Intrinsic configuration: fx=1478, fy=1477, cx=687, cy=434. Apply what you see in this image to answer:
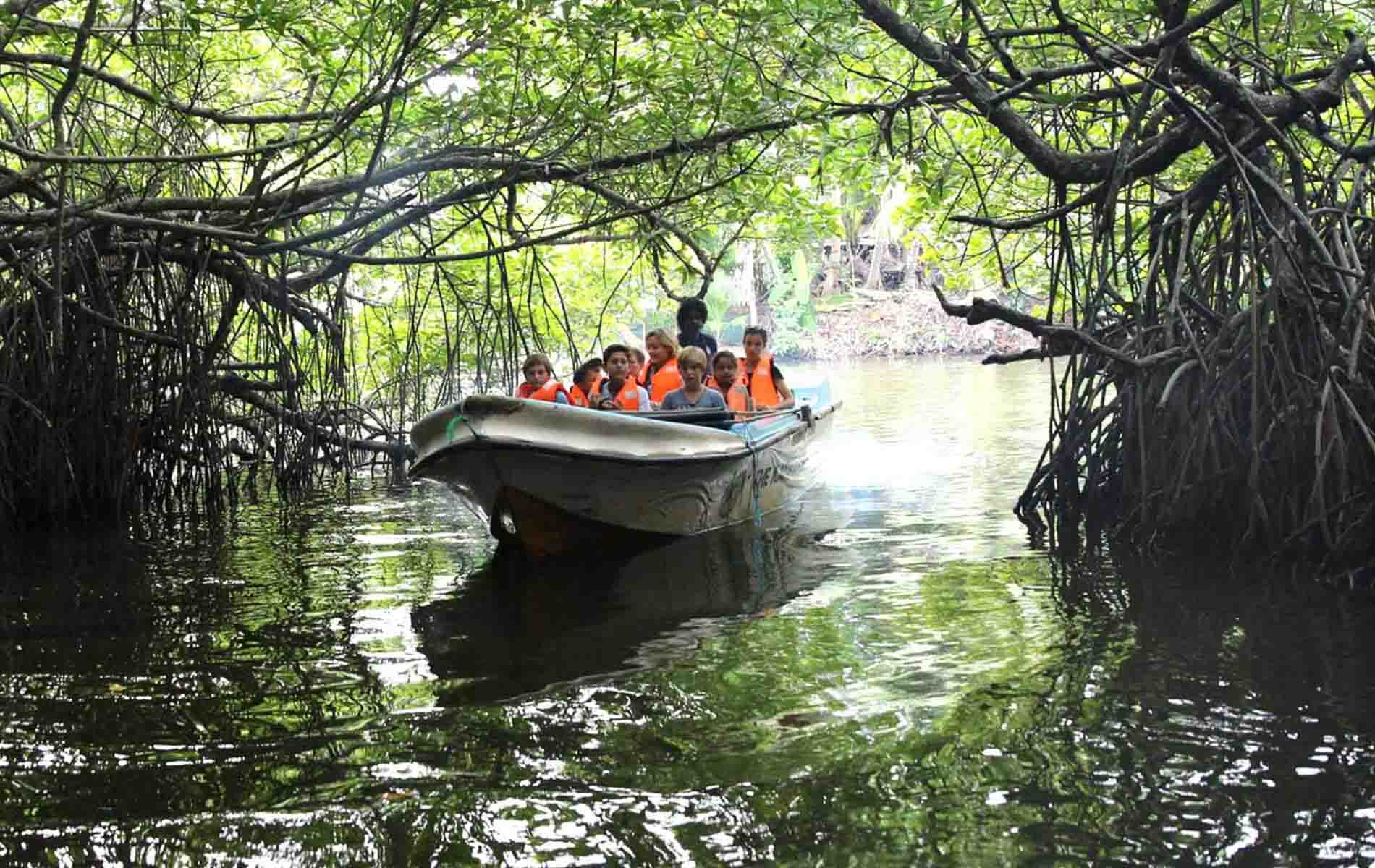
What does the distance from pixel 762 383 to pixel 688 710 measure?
525cm

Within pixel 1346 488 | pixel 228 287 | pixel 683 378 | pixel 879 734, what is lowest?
pixel 879 734

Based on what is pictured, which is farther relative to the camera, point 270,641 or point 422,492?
point 422,492

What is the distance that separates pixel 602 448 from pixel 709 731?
286 centimetres

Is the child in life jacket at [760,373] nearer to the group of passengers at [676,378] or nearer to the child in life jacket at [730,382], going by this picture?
the group of passengers at [676,378]

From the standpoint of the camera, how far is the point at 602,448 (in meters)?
6.74

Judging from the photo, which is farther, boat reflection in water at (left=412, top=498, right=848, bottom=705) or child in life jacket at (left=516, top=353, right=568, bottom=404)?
child in life jacket at (left=516, top=353, right=568, bottom=404)

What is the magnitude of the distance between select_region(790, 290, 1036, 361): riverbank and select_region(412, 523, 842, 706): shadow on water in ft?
76.0

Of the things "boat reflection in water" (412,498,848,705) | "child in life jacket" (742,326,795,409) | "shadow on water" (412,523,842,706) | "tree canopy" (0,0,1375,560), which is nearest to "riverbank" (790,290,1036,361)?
"tree canopy" (0,0,1375,560)

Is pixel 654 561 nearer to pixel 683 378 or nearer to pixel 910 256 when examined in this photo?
pixel 683 378

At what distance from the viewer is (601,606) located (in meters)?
6.10

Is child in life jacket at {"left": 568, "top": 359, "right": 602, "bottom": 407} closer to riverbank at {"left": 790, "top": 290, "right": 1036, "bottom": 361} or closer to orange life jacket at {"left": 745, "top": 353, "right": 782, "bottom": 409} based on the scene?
orange life jacket at {"left": 745, "top": 353, "right": 782, "bottom": 409}

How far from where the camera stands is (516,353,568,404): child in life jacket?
8.29 m

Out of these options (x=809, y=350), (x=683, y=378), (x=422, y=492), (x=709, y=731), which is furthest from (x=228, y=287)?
(x=809, y=350)

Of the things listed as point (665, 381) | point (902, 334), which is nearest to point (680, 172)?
point (665, 381)
